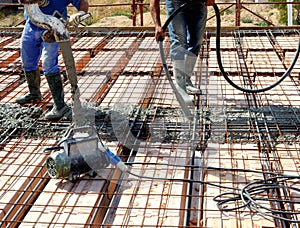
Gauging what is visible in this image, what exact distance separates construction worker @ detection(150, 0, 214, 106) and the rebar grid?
179 millimetres

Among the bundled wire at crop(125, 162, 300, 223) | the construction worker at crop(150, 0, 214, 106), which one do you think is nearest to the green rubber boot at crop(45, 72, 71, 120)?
the construction worker at crop(150, 0, 214, 106)

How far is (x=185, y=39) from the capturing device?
3.93 meters

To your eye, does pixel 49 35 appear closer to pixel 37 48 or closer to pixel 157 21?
pixel 37 48

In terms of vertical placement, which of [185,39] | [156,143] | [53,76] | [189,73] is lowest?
[156,143]

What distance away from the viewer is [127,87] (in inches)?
165

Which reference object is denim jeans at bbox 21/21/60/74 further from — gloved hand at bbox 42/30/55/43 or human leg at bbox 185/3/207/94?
human leg at bbox 185/3/207/94

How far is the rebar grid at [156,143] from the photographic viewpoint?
2.28 metres

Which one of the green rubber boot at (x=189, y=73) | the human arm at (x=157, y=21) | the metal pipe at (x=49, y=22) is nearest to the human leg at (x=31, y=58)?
the metal pipe at (x=49, y=22)

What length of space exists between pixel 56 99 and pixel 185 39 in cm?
126

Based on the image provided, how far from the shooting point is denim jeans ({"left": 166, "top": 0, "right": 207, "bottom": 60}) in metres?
3.84

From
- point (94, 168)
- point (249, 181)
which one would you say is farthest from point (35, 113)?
point (249, 181)

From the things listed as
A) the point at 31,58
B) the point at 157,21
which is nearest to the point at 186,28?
the point at 157,21

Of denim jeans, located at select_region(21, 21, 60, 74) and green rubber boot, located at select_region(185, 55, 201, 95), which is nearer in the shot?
denim jeans, located at select_region(21, 21, 60, 74)

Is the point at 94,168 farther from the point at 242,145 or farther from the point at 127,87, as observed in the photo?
the point at 127,87
